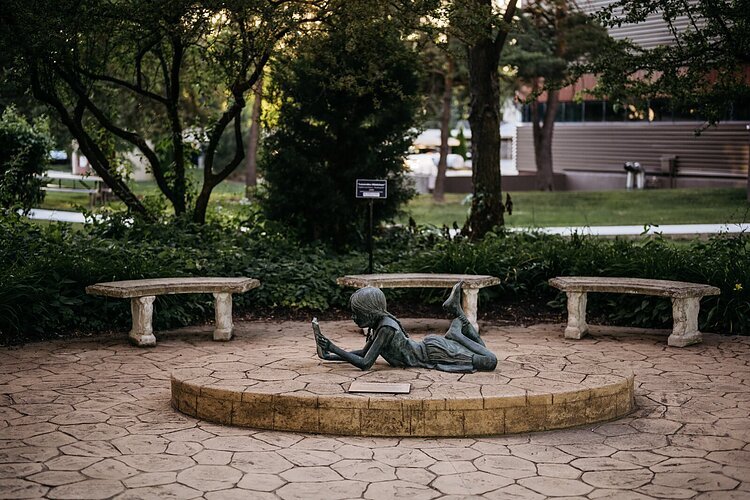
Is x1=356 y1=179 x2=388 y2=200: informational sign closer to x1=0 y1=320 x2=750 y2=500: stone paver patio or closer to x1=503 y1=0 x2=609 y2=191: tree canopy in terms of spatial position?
x1=0 y1=320 x2=750 y2=500: stone paver patio

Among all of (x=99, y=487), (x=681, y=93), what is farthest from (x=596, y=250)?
(x=99, y=487)

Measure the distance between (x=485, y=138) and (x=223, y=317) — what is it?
6298mm

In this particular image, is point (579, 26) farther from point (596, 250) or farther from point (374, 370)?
point (374, 370)

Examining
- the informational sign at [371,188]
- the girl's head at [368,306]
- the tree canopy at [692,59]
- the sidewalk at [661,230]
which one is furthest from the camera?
the sidewalk at [661,230]

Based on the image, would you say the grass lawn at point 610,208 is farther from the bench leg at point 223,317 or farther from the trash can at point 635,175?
the bench leg at point 223,317

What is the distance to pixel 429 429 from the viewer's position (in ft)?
22.8

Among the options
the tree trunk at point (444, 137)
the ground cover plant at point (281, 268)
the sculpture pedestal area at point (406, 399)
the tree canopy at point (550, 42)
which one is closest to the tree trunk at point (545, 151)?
the tree canopy at point (550, 42)

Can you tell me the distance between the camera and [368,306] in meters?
7.77

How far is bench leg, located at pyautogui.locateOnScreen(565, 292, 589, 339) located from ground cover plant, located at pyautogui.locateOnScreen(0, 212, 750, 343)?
95 centimetres

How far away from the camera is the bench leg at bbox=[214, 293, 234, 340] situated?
1036 cm

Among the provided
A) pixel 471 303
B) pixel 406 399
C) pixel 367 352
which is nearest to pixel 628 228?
pixel 471 303

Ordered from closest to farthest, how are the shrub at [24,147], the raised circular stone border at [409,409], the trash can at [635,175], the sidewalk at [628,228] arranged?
the raised circular stone border at [409,409], the shrub at [24,147], the sidewalk at [628,228], the trash can at [635,175]

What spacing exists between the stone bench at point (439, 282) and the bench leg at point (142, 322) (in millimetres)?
2056

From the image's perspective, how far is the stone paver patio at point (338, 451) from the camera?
5.91m
